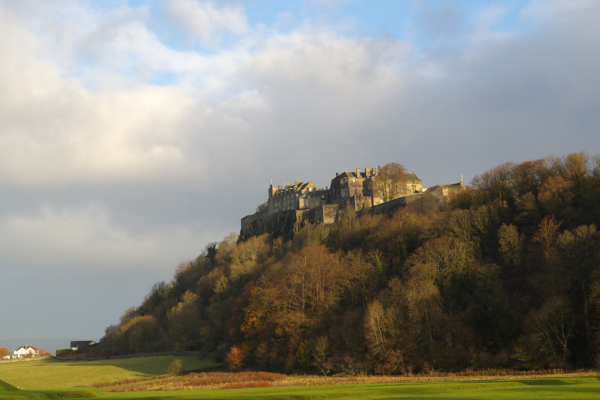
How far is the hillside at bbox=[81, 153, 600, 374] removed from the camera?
128 feet

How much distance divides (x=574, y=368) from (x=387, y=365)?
13.6 m

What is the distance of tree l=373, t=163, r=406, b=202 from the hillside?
14.4 m

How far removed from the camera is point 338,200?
9512cm

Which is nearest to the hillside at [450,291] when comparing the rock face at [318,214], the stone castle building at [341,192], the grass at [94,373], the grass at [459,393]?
the rock face at [318,214]

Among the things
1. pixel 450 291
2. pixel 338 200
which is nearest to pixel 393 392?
pixel 450 291

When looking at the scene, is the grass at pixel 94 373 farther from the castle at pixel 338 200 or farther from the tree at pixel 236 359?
the castle at pixel 338 200

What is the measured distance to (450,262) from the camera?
158 ft

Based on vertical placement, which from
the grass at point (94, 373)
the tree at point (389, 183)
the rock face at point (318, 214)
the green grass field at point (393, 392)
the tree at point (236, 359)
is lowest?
the grass at point (94, 373)

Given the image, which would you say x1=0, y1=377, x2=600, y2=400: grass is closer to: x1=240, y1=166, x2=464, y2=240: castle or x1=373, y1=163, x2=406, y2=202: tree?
x1=240, y1=166, x2=464, y2=240: castle

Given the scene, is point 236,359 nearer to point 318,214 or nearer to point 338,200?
point 318,214

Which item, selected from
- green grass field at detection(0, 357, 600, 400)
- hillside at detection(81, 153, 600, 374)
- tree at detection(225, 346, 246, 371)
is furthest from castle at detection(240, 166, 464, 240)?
green grass field at detection(0, 357, 600, 400)

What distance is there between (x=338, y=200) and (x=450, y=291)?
1943 inches

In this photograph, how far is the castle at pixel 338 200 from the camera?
74.3 m

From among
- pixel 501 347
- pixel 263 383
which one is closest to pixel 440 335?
pixel 501 347
